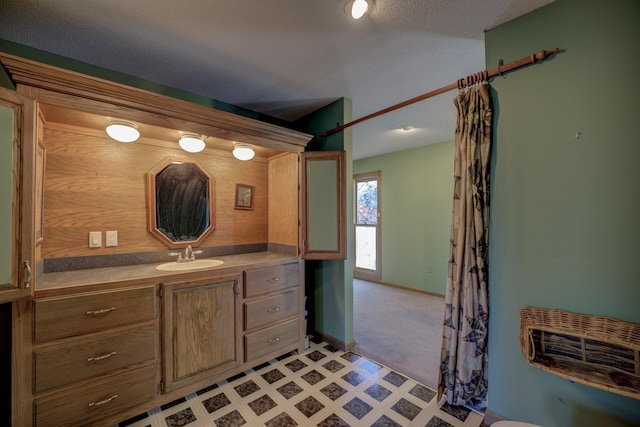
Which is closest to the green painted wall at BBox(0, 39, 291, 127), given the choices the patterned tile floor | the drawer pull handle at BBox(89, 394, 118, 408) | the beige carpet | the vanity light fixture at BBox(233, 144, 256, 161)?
the vanity light fixture at BBox(233, 144, 256, 161)

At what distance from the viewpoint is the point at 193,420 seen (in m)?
1.62

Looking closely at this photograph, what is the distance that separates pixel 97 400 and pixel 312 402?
1.31m

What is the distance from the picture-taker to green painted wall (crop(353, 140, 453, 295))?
161 inches

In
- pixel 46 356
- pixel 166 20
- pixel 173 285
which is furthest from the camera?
pixel 173 285

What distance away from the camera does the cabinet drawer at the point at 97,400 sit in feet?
4.46

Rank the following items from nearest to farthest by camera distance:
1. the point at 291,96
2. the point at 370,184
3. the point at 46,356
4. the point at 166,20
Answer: the point at 46,356, the point at 166,20, the point at 291,96, the point at 370,184

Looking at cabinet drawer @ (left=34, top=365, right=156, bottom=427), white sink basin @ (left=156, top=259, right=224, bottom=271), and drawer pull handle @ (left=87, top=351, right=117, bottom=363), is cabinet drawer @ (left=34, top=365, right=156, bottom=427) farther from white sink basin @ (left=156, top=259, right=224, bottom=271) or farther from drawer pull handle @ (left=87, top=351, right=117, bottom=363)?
white sink basin @ (left=156, top=259, right=224, bottom=271)

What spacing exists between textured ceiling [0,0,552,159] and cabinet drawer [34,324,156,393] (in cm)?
188

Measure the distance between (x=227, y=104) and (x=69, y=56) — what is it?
44.9 inches

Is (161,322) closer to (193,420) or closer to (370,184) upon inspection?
(193,420)

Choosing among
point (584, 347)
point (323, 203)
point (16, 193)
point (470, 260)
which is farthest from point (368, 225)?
point (16, 193)

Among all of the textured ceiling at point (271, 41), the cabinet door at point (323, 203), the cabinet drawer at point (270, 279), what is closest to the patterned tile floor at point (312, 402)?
the cabinet drawer at point (270, 279)

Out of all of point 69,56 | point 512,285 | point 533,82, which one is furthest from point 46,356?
point 533,82

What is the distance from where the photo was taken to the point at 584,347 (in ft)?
4.17
